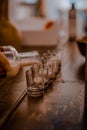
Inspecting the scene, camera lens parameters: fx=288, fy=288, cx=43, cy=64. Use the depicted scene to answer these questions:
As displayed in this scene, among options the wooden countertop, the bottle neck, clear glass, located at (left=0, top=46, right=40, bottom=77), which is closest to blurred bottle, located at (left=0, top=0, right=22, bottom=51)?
the bottle neck

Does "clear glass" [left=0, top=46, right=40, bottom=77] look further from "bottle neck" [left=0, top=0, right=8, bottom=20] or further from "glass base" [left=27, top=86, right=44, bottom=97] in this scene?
"bottle neck" [left=0, top=0, right=8, bottom=20]

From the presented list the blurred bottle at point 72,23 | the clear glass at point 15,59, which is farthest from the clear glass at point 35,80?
the blurred bottle at point 72,23

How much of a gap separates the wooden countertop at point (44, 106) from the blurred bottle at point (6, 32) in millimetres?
523

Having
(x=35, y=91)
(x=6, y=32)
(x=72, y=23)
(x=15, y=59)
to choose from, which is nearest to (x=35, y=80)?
(x=35, y=91)

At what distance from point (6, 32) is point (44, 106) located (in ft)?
2.82

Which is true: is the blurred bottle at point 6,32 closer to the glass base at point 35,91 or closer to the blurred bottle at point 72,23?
the blurred bottle at point 72,23

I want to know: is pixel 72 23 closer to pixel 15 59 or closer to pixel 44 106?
pixel 15 59

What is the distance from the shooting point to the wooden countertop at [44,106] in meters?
0.56

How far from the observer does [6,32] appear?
1.46 meters

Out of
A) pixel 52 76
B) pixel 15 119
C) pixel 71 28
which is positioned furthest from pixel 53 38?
pixel 15 119

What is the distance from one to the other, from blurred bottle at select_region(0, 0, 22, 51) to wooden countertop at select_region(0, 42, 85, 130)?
52 cm

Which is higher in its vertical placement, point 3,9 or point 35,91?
point 3,9

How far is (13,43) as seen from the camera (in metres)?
1.47

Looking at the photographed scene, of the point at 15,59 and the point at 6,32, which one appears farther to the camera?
the point at 6,32
